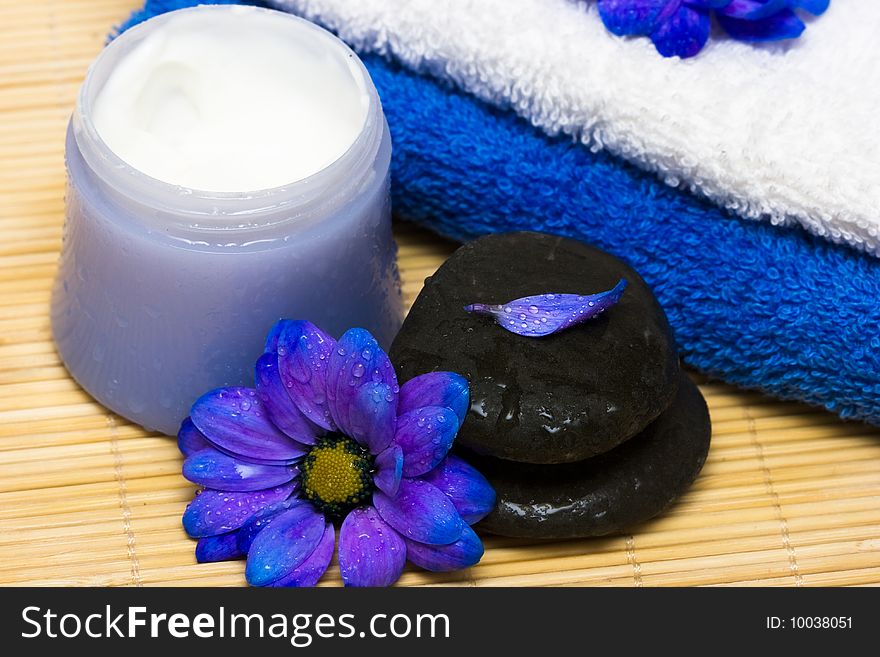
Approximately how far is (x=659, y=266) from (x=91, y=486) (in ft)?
1.37

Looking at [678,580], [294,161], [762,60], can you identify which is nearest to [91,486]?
[294,161]

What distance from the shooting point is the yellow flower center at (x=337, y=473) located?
774mm

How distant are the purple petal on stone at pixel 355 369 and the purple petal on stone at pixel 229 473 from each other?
0.22 ft

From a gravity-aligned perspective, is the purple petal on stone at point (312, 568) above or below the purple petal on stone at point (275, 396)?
below

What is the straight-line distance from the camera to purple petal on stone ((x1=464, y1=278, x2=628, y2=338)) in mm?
784

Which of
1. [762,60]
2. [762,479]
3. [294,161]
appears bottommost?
[762,479]

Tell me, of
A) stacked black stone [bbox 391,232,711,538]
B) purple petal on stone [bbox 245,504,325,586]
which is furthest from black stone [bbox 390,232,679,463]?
purple petal on stone [bbox 245,504,325,586]

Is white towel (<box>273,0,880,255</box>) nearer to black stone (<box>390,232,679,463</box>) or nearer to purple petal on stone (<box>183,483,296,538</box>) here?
black stone (<box>390,232,679,463</box>)

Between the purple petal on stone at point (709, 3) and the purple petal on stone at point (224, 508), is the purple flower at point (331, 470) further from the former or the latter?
the purple petal on stone at point (709, 3)

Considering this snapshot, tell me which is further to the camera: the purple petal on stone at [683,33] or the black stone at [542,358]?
the purple petal on stone at [683,33]

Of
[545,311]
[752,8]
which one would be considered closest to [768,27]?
[752,8]

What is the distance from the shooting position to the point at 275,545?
76cm

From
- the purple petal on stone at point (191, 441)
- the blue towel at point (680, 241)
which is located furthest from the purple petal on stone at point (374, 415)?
the blue towel at point (680, 241)

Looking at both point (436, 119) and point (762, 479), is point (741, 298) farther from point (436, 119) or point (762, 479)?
point (436, 119)
